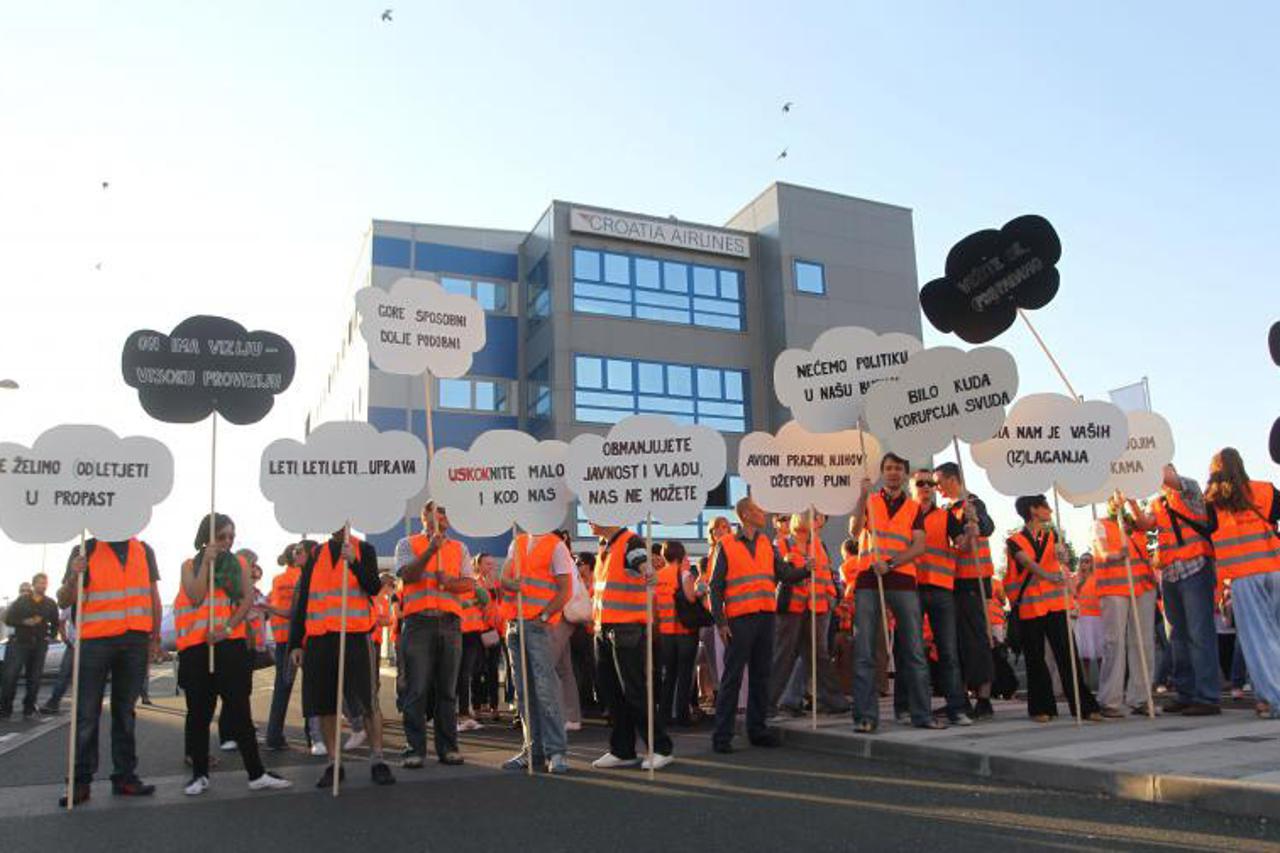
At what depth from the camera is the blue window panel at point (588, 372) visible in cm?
3256

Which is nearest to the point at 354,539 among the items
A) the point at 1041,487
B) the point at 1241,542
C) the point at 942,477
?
the point at 942,477

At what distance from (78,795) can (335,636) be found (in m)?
1.88

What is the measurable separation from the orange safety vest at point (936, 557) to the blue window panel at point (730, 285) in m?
27.5

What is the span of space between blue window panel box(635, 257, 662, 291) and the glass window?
4842 millimetres

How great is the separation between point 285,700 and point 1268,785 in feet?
26.7

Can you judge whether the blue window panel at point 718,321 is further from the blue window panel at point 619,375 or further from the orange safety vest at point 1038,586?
the orange safety vest at point 1038,586

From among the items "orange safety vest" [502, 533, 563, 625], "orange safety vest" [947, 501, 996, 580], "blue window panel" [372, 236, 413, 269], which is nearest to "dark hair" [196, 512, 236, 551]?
"orange safety vest" [502, 533, 563, 625]

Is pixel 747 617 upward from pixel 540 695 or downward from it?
upward

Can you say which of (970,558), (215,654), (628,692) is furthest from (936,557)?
(215,654)

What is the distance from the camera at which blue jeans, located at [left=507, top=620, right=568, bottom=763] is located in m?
7.60

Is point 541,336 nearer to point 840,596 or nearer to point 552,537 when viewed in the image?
point 840,596

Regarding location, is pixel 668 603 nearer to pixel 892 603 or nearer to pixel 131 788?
pixel 892 603

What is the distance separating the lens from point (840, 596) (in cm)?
1167

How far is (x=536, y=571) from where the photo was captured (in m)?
7.96
